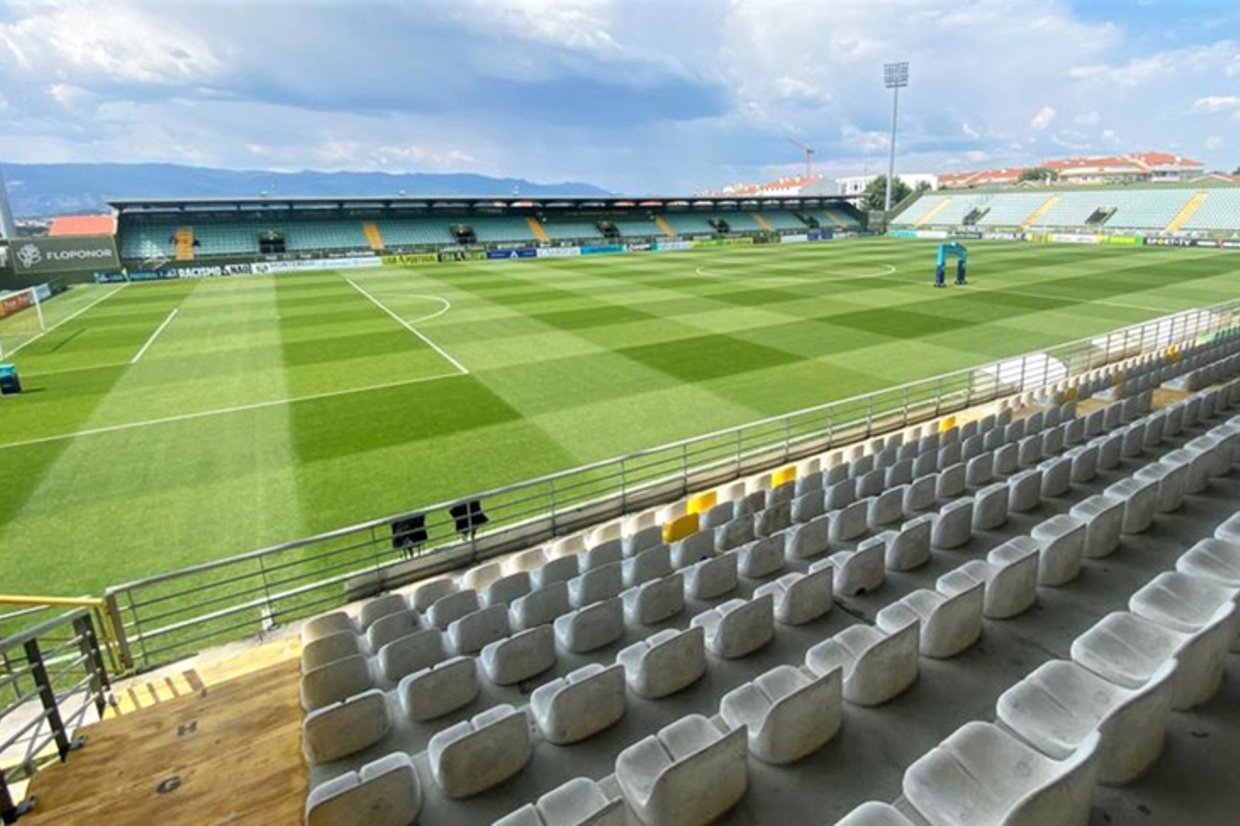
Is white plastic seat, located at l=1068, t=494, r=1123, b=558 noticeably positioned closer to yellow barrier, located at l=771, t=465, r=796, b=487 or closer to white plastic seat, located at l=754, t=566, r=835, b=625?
white plastic seat, located at l=754, t=566, r=835, b=625

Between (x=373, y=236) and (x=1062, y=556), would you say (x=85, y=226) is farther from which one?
(x=1062, y=556)

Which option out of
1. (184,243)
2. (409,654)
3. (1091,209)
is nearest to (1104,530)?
(409,654)

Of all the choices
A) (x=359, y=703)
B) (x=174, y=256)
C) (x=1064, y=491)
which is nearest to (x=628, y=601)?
(x=359, y=703)

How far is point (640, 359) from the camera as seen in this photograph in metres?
21.2

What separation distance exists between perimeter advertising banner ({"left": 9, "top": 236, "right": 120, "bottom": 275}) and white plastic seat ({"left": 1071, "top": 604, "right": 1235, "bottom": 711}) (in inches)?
2277

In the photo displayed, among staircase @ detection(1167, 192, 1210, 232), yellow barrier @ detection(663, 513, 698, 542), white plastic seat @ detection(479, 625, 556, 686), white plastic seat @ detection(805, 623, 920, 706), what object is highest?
staircase @ detection(1167, 192, 1210, 232)

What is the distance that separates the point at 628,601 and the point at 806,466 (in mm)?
5657

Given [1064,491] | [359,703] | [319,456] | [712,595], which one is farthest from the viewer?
[319,456]

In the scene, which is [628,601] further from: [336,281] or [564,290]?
[336,281]

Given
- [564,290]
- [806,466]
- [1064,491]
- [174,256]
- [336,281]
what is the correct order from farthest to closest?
[174,256], [336,281], [564,290], [806,466], [1064,491]

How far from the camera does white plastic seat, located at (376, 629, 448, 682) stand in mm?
5066

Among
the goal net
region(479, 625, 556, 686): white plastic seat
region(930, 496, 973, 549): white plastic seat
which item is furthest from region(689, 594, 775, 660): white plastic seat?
the goal net

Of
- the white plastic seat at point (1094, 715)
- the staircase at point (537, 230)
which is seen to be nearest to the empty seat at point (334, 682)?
the white plastic seat at point (1094, 715)

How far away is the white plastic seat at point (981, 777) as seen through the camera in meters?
2.68
